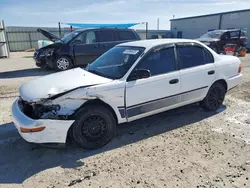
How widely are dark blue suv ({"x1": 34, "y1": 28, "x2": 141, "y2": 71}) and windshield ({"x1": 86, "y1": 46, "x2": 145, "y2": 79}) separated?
5.03 m

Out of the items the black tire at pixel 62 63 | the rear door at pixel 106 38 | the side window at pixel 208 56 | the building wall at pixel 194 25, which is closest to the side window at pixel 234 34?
the rear door at pixel 106 38

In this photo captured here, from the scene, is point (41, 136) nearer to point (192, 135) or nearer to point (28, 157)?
point (28, 157)

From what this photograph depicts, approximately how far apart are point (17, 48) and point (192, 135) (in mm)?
23330

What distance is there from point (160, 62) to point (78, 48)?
19.6 ft

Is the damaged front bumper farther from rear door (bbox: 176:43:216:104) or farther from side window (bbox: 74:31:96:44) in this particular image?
side window (bbox: 74:31:96:44)

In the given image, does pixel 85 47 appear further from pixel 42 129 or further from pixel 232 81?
pixel 42 129

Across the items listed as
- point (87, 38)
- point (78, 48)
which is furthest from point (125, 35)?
point (78, 48)

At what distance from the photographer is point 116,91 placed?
3293mm

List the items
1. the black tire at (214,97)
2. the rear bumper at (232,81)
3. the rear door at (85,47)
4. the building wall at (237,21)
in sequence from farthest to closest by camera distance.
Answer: the building wall at (237,21) → the rear door at (85,47) → the rear bumper at (232,81) → the black tire at (214,97)

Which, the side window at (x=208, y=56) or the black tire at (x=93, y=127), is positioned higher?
the side window at (x=208, y=56)

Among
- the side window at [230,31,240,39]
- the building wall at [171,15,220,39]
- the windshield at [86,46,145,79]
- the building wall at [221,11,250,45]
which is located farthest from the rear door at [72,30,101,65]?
the building wall at [171,15,220,39]

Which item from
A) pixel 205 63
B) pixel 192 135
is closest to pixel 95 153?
pixel 192 135

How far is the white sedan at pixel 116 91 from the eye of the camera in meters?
3.00

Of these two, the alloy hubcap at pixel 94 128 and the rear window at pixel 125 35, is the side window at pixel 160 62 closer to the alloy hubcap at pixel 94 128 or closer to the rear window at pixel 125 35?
the alloy hubcap at pixel 94 128
